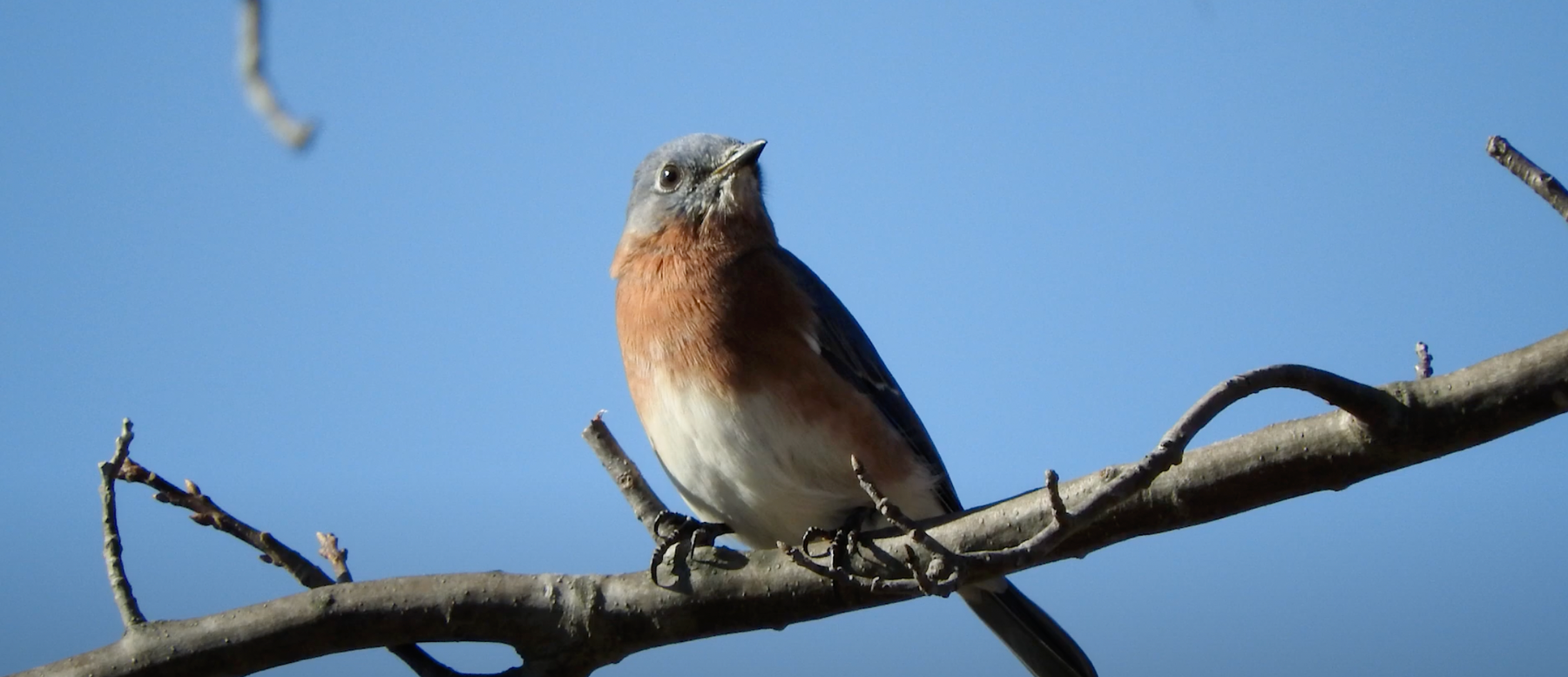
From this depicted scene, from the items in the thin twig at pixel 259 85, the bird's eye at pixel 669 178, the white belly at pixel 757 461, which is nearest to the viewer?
the thin twig at pixel 259 85

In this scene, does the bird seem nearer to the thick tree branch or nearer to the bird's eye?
the bird's eye

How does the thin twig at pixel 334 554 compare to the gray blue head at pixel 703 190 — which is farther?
the gray blue head at pixel 703 190

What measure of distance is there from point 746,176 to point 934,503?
164 centimetres

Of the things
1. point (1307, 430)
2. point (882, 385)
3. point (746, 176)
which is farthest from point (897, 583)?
point (746, 176)

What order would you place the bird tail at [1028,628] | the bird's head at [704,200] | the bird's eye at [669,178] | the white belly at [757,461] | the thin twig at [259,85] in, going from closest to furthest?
the thin twig at [259,85] < the white belly at [757,461] < the bird tail at [1028,628] < the bird's head at [704,200] < the bird's eye at [669,178]

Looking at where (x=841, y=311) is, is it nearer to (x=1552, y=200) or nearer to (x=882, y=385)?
(x=882, y=385)

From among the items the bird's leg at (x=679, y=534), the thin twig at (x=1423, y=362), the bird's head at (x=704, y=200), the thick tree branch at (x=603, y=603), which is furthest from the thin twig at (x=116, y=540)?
the thin twig at (x=1423, y=362)

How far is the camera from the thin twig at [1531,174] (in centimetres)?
276

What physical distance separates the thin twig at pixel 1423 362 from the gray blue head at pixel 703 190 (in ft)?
9.05

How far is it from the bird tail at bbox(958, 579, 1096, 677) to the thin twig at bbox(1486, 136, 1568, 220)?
7.91ft

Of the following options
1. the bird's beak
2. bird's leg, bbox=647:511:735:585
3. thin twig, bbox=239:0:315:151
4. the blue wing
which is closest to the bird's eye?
the bird's beak

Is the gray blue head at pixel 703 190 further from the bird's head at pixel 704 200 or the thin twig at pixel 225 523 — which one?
the thin twig at pixel 225 523

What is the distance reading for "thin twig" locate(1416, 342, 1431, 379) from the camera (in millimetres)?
3314

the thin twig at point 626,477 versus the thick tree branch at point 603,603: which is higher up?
the thin twig at point 626,477
